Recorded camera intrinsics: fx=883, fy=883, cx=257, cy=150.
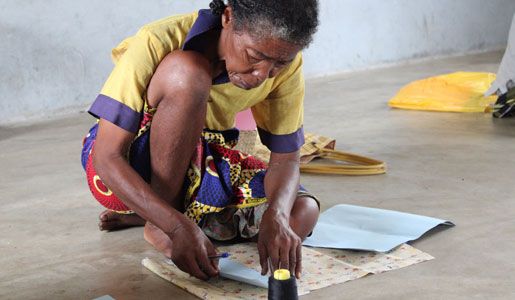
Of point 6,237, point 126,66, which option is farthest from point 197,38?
point 6,237

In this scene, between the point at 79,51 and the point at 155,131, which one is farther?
the point at 79,51

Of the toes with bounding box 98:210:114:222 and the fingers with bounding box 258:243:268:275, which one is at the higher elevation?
the fingers with bounding box 258:243:268:275

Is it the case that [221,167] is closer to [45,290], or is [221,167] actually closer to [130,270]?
[130,270]

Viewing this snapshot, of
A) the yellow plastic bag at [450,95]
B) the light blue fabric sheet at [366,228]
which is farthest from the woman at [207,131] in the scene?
the yellow plastic bag at [450,95]

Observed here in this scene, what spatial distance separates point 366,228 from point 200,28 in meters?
0.82

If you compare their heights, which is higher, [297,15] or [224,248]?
[297,15]

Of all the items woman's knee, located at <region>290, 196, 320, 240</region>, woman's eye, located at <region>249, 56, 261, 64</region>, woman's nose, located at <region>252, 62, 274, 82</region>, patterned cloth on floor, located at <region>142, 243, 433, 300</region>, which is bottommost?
patterned cloth on floor, located at <region>142, 243, 433, 300</region>

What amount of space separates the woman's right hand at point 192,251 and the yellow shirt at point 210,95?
29cm

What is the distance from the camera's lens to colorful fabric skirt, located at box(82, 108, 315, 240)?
2436 millimetres

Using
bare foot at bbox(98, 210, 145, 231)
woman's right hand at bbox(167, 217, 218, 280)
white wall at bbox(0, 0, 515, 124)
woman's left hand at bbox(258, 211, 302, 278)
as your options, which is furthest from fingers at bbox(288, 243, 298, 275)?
white wall at bbox(0, 0, 515, 124)

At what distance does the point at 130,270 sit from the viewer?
2.35 metres

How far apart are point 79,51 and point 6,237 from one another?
242cm

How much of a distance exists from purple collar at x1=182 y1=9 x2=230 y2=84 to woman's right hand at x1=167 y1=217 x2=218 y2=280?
0.44 meters

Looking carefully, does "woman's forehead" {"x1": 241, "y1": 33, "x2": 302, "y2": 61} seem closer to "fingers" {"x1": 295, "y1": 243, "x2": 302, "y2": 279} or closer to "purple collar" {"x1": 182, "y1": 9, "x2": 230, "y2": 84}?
"purple collar" {"x1": 182, "y1": 9, "x2": 230, "y2": 84}
